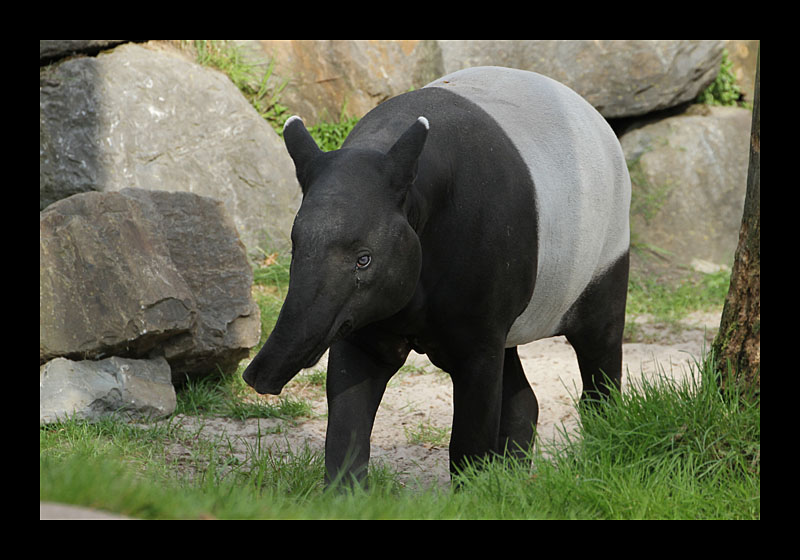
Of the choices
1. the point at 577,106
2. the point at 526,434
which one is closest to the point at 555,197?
the point at 577,106

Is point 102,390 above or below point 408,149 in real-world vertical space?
below

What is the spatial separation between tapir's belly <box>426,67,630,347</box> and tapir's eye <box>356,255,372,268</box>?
976 millimetres

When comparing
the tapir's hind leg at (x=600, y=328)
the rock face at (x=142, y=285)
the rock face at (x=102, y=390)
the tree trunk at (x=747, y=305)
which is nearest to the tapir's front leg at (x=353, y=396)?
the tapir's hind leg at (x=600, y=328)

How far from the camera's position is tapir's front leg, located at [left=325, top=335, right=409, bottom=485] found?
3.71 meters

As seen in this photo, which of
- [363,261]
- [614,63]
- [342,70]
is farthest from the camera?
[342,70]

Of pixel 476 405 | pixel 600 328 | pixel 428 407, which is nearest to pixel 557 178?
pixel 600 328

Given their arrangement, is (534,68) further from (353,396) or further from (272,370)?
(272,370)

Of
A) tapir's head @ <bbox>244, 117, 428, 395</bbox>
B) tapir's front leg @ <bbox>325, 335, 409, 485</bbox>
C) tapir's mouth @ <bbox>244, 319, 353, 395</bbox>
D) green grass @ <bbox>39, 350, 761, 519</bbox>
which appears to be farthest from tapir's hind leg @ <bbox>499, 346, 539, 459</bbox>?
tapir's mouth @ <bbox>244, 319, 353, 395</bbox>

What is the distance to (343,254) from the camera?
3.14 metres

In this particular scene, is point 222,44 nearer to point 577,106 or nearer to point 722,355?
point 577,106

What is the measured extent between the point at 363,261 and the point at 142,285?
278 centimetres

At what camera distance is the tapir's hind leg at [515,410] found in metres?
4.76
